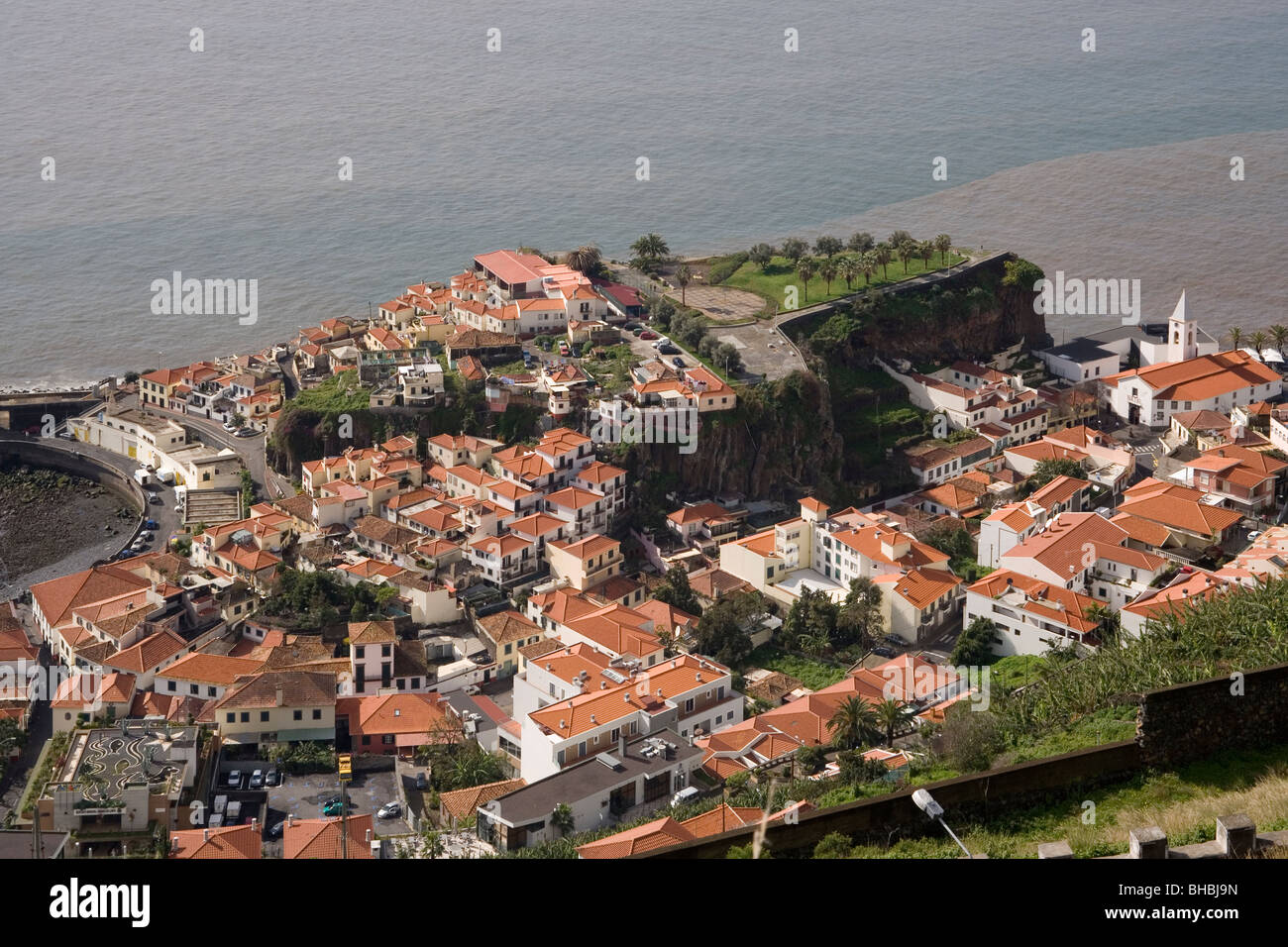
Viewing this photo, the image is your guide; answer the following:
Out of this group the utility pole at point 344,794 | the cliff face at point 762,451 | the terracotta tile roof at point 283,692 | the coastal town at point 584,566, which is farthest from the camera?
the cliff face at point 762,451

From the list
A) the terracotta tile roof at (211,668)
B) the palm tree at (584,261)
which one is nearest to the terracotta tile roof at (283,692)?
the terracotta tile roof at (211,668)

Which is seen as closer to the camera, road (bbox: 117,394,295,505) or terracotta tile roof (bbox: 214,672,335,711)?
terracotta tile roof (bbox: 214,672,335,711)

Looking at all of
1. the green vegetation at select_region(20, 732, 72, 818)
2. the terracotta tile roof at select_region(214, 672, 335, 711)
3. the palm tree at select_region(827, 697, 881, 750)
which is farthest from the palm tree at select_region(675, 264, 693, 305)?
the green vegetation at select_region(20, 732, 72, 818)

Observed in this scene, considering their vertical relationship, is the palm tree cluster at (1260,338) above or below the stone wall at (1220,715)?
below

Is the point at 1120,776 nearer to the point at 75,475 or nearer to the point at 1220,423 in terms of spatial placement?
the point at 1220,423

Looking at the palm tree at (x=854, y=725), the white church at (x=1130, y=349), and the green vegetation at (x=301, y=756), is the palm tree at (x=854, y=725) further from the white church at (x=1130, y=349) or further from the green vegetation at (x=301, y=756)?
the white church at (x=1130, y=349)

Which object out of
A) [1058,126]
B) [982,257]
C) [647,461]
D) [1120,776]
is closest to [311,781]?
[647,461]

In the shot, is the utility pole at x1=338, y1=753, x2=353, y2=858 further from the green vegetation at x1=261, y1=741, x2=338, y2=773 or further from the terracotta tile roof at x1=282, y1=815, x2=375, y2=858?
the green vegetation at x1=261, y1=741, x2=338, y2=773

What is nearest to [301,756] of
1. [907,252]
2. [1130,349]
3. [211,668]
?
[211,668]
